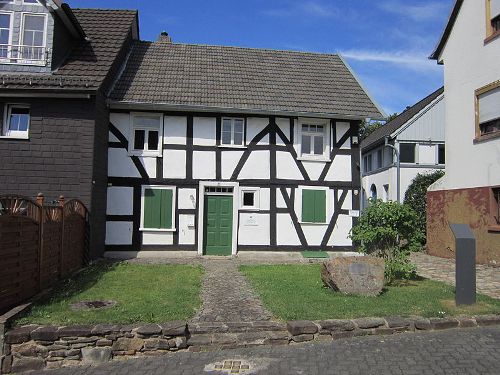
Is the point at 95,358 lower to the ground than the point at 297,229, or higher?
lower

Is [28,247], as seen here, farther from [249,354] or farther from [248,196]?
[248,196]

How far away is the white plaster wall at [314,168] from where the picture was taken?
15.4 meters

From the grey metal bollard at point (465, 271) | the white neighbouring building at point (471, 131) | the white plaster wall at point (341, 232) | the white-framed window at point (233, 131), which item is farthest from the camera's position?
the white plaster wall at point (341, 232)

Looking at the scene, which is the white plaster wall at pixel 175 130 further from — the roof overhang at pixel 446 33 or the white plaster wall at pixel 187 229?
the roof overhang at pixel 446 33

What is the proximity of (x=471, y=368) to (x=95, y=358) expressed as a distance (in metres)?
4.64

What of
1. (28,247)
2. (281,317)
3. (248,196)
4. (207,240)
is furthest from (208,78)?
(281,317)

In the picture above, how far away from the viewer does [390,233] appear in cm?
945

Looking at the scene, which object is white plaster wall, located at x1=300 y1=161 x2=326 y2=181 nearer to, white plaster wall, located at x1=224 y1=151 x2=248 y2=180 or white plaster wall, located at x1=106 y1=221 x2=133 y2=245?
white plaster wall, located at x1=224 y1=151 x2=248 y2=180

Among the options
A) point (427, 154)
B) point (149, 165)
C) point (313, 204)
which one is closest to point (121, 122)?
point (149, 165)

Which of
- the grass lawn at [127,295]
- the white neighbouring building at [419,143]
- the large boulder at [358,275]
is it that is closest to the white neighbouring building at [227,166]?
the grass lawn at [127,295]

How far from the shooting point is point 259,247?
15.1m

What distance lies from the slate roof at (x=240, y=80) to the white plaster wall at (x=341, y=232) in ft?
11.7

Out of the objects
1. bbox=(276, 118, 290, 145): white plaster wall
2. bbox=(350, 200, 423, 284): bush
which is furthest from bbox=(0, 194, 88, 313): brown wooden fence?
bbox=(276, 118, 290, 145): white plaster wall

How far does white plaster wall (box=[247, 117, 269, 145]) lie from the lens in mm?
15281
